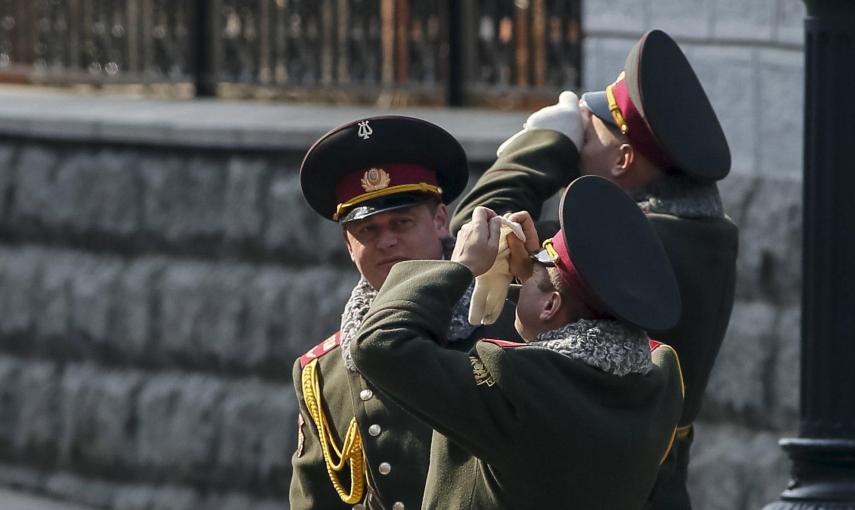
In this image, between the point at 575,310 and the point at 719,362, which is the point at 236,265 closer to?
the point at 719,362

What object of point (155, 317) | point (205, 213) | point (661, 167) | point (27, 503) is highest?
point (661, 167)

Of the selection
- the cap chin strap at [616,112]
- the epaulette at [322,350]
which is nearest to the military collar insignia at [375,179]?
the epaulette at [322,350]

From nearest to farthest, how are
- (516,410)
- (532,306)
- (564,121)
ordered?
(516,410) → (532,306) → (564,121)

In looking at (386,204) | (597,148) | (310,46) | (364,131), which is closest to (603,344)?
(386,204)

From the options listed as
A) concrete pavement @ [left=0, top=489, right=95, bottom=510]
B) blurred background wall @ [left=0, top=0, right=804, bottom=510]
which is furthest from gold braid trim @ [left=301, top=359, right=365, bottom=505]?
concrete pavement @ [left=0, top=489, right=95, bottom=510]

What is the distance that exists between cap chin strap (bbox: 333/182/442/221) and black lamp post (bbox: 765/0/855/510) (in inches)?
35.2

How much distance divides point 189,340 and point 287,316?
0.56 metres

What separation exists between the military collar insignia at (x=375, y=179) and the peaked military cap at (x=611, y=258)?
779 millimetres

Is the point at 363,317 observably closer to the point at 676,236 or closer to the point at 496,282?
the point at 496,282

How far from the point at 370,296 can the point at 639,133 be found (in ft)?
2.42

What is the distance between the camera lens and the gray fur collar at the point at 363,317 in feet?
13.8

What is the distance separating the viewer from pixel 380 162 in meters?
4.51

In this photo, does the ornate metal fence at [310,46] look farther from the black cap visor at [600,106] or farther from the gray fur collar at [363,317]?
the gray fur collar at [363,317]

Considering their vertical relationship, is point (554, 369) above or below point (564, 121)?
below
